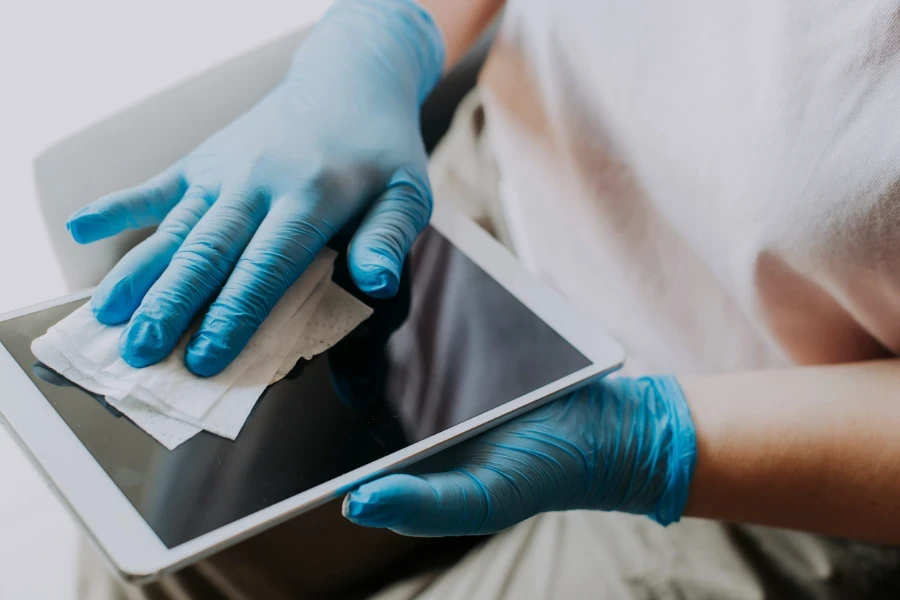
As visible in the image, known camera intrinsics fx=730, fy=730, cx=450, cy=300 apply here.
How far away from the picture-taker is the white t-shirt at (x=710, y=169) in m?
0.60

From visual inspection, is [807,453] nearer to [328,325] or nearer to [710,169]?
[710,169]

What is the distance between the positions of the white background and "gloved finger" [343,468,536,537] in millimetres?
338

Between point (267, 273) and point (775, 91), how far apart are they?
1.52ft

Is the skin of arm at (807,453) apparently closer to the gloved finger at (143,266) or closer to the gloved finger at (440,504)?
the gloved finger at (440,504)

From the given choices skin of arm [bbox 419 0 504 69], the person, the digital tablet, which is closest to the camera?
the digital tablet

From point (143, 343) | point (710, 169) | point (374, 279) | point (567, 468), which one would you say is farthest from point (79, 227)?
point (710, 169)

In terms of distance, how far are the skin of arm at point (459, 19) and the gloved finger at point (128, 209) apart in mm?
395

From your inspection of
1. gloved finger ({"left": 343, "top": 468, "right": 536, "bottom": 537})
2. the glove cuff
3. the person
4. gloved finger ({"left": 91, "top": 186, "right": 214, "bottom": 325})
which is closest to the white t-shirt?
the person

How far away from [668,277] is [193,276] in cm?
51

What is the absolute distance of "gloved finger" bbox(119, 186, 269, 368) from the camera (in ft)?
1.78

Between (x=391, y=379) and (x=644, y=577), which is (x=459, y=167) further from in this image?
(x=644, y=577)

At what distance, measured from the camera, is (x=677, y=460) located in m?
0.65

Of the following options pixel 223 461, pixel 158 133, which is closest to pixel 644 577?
pixel 223 461

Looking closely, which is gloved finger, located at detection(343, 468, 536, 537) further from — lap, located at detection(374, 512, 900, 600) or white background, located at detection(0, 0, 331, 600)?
white background, located at detection(0, 0, 331, 600)
